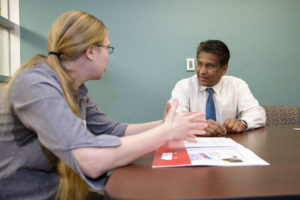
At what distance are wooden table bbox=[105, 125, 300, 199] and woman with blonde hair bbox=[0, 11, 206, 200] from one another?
0.28 feet

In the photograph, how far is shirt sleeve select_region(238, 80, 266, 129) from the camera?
147cm

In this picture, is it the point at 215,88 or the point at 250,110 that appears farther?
the point at 215,88

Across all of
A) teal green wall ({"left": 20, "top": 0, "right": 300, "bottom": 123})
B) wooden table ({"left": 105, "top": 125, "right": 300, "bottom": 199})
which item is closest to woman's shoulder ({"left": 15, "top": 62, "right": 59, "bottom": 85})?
wooden table ({"left": 105, "top": 125, "right": 300, "bottom": 199})

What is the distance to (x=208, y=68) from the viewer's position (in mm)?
1838

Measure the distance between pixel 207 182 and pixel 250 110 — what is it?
51.1 inches

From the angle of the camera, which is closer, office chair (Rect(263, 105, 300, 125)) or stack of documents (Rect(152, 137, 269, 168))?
stack of documents (Rect(152, 137, 269, 168))

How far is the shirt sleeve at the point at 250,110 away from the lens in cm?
147

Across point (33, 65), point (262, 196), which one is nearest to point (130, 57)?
point (33, 65)

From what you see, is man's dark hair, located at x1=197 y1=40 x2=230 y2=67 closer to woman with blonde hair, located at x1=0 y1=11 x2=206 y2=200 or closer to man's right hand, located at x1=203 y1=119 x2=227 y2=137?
man's right hand, located at x1=203 y1=119 x2=227 y2=137

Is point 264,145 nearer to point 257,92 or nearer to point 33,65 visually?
point 33,65

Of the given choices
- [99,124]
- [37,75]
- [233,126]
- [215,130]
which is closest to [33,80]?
[37,75]

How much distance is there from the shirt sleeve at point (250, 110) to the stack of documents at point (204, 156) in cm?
67

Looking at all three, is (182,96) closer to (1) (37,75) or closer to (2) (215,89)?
(2) (215,89)

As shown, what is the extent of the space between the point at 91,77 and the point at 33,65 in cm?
27
